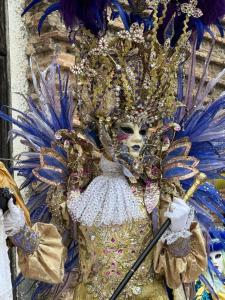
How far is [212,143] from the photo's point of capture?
11.1ft

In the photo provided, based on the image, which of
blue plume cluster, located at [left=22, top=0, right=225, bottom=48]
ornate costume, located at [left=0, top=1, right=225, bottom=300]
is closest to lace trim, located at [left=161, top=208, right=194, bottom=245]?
ornate costume, located at [left=0, top=1, right=225, bottom=300]

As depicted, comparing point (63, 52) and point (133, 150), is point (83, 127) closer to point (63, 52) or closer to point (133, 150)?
point (133, 150)

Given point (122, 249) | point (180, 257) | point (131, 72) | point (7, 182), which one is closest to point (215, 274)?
point (180, 257)

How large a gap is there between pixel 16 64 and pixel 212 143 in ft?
4.87

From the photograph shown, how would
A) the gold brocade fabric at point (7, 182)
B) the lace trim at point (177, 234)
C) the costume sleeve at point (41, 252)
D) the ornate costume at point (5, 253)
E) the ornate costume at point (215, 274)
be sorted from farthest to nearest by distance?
the ornate costume at point (215, 274), the lace trim at point (177, 234), the costume sleeve at point (41, 252), the gold brocade fabric at point (7, 182), the ornate costume at point (5, 253)

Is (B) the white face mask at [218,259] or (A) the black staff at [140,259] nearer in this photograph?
(A) the black staff at [140,259]

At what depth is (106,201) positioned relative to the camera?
3.22 meters

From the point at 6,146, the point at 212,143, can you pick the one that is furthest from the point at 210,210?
the point at 6,146

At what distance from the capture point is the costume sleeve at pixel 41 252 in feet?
9.79

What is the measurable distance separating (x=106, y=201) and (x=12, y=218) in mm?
481

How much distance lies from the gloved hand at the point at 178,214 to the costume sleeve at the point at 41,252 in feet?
1.50

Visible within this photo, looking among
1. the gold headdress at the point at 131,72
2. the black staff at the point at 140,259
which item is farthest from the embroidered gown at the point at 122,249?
the gold headdress at the point at 131,72

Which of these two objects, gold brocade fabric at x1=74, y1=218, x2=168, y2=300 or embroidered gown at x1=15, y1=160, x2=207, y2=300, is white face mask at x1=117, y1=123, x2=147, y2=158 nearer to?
embroidered gown at x1=15, y1=160, x2=207, y2=300

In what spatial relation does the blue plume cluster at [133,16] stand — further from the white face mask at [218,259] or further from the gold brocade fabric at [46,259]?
the white face mask at [218,259]
